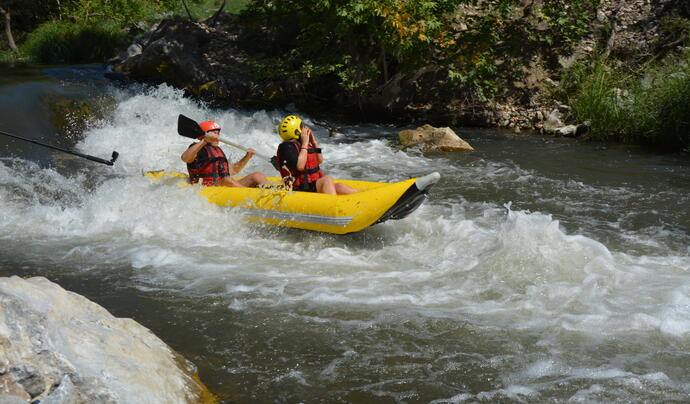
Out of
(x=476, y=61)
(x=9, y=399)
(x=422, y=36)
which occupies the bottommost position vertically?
(x=9, y=399)

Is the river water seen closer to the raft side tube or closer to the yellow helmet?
the raft side tube

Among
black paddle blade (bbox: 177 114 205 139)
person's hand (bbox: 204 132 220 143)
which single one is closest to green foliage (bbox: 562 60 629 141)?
person's hand (bbox: 204 132 220 143)

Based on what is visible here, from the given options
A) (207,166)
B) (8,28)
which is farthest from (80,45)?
(207,166)

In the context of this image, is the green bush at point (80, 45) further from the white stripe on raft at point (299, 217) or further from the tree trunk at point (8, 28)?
the white stripe on raft at point (299, 217)

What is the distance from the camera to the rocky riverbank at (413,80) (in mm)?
10508

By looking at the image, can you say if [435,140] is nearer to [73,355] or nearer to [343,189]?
[343,189]

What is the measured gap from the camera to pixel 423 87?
36.5 feet

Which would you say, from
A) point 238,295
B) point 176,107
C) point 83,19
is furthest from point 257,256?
point 83,19

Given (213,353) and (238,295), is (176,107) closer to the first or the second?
(238,295)

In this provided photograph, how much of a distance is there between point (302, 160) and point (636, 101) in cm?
568

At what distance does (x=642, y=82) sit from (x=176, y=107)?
701 cm

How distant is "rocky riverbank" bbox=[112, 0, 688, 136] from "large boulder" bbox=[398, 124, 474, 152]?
1.66 metres

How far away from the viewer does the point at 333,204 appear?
521 centimetres

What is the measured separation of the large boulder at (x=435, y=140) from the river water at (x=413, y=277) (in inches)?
27.5
